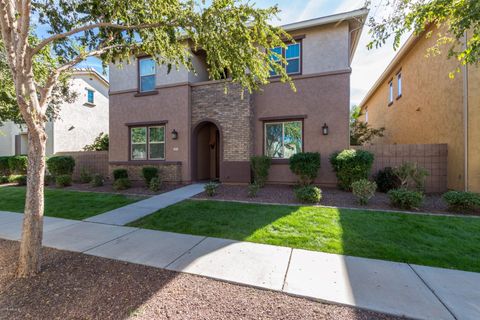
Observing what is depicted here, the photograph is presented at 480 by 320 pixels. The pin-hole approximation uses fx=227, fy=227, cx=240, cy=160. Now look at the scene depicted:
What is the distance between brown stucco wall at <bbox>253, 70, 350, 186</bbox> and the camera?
9.56 meters

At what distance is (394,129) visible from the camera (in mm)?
14141

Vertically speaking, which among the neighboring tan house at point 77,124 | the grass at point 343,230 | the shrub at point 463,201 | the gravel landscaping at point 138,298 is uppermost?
the neighboring tan house at point 77,124

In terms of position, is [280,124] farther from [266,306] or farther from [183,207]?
[266,306]

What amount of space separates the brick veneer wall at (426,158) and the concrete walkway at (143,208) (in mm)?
7705

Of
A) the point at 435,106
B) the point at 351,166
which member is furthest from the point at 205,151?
the point at 435,106

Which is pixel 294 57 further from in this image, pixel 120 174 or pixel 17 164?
pixel 17 164

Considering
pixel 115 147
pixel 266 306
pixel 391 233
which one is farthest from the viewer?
pixel 115 147

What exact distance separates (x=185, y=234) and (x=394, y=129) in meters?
14.6

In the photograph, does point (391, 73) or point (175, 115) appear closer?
point (175, 115)

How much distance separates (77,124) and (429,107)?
21.3m

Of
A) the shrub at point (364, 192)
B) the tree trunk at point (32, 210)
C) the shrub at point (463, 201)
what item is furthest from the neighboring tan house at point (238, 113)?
the tree trunk at point (32, 210)

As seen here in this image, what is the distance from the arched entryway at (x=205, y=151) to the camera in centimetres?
1125

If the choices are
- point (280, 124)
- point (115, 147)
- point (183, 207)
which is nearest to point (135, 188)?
Answer: point (115, 147)

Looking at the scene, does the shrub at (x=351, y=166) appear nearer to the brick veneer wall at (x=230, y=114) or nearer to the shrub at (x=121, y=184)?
the brick veneer wall at (x=230, y=114)
